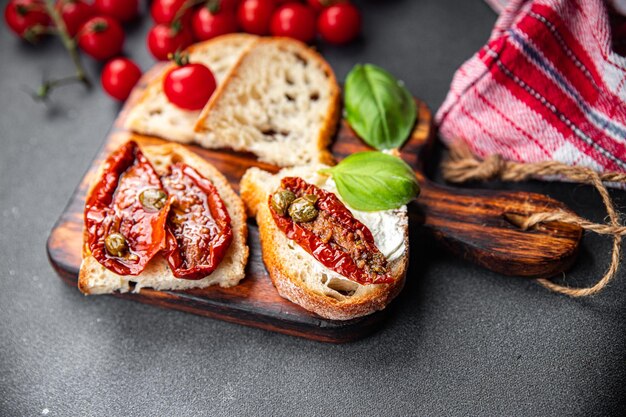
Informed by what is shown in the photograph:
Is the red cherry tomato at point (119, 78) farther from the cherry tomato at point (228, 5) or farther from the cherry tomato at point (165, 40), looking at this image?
the cherry tomato at point (228, 5)

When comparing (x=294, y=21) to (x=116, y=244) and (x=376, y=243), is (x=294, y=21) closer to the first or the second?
(x=376, y=243)

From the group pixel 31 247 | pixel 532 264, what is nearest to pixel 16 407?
pixel 31 247

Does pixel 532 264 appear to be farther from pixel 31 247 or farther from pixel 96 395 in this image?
pixel 31 247

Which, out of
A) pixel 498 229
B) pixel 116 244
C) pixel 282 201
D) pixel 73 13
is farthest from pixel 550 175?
pixel 73 13

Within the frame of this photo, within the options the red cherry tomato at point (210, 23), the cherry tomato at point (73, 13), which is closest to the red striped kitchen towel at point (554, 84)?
the red cherry tomato at point (210, 23)

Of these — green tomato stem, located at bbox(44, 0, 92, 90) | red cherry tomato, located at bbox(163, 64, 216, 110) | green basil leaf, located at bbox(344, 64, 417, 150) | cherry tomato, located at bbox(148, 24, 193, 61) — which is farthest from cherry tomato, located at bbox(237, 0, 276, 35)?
green tomato stem, located at bbox(44, 0, 92, 90)
